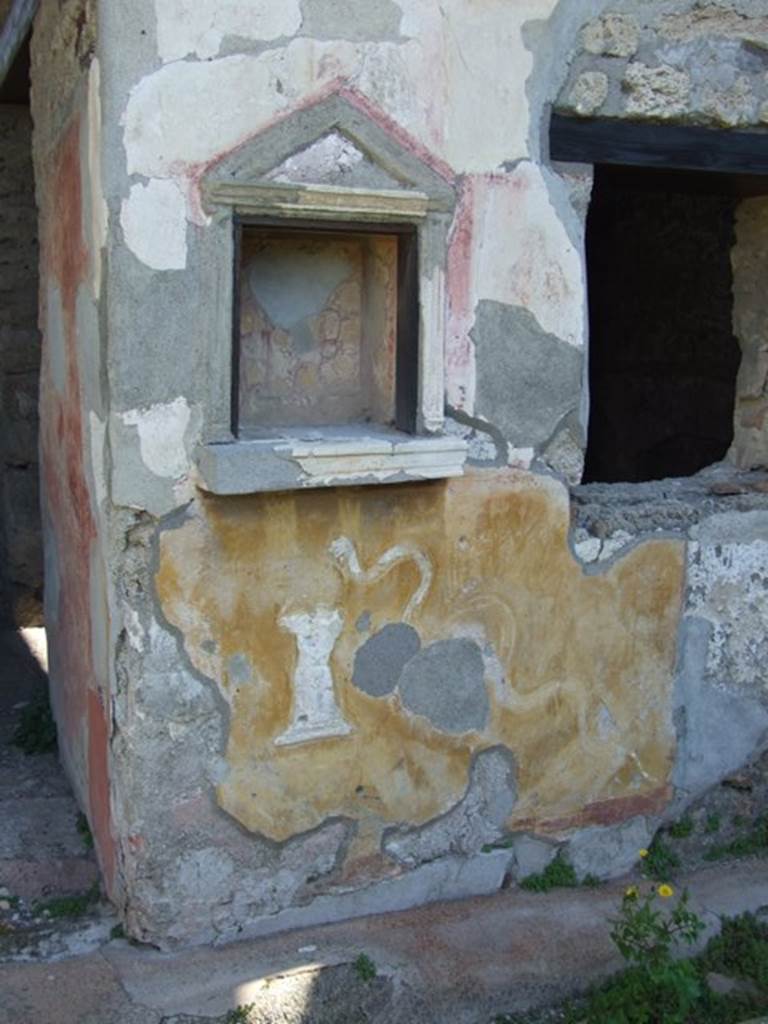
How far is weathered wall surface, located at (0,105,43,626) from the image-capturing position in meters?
4.73

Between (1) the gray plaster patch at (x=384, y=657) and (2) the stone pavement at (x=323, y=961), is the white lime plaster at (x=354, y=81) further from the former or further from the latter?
(2) the stone pavement at (x=323, y=961)

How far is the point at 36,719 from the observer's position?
12.9ft

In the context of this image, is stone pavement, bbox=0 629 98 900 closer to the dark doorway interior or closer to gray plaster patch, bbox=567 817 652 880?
the dark doorway interior

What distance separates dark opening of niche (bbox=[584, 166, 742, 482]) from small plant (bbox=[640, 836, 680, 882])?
2926 millimetres

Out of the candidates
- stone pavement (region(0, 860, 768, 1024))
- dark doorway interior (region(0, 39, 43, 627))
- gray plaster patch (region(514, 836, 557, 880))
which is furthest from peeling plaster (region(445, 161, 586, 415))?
dark doorway interior (region(0, 39, 43, 627))

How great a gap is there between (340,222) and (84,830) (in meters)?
1.77

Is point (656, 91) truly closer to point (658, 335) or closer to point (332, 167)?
point (332, 167)

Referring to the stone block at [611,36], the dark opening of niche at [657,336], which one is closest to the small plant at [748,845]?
the stone block at [611,36]

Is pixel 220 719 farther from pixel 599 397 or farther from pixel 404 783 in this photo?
pixel 599 397

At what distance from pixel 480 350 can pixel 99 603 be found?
109 cm

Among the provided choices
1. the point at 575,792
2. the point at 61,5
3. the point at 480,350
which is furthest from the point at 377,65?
the point at 575,792

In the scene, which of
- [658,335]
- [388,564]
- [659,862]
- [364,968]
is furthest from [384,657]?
[658,335]

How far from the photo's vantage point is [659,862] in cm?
329

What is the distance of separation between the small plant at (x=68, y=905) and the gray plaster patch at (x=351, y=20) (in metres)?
2.11
